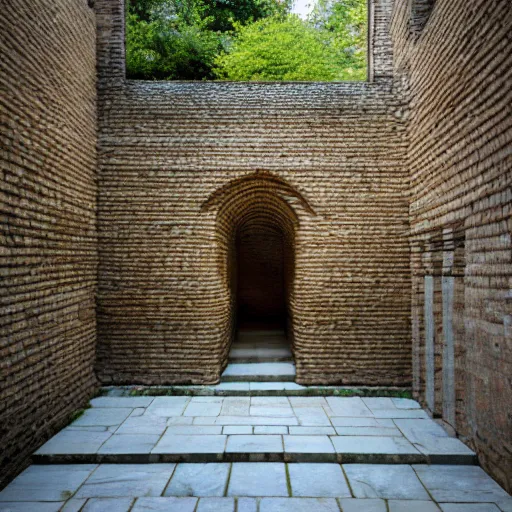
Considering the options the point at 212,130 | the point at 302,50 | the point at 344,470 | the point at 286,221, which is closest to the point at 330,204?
the point at 286,221

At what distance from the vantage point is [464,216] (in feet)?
14.2

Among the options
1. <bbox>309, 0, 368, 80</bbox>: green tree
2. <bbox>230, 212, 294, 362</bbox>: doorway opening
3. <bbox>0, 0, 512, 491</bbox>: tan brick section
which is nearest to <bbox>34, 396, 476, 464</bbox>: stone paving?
<bbox>0, 0, 512, 491</bbox>: tan brick section

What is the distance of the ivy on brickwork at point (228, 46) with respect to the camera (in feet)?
37.9

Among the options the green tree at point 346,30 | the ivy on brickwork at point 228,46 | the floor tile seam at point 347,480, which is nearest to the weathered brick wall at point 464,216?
the floor tile seam at point 347,480

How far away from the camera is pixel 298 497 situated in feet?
11.8

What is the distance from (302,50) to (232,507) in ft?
38.9

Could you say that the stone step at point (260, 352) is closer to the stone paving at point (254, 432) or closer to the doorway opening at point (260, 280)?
the stone paving at point (254, 432)

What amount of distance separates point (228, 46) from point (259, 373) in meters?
11.1

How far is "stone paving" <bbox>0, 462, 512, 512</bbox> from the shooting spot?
3451 millimetres

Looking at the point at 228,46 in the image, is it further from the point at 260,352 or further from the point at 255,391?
the point at 255,391

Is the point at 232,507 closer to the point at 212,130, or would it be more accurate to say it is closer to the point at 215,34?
the point at 212,130

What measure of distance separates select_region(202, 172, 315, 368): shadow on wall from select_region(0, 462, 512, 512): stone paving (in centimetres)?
273

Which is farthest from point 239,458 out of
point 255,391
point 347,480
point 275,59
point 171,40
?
point 171,40

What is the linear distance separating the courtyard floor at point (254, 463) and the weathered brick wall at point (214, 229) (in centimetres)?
85
